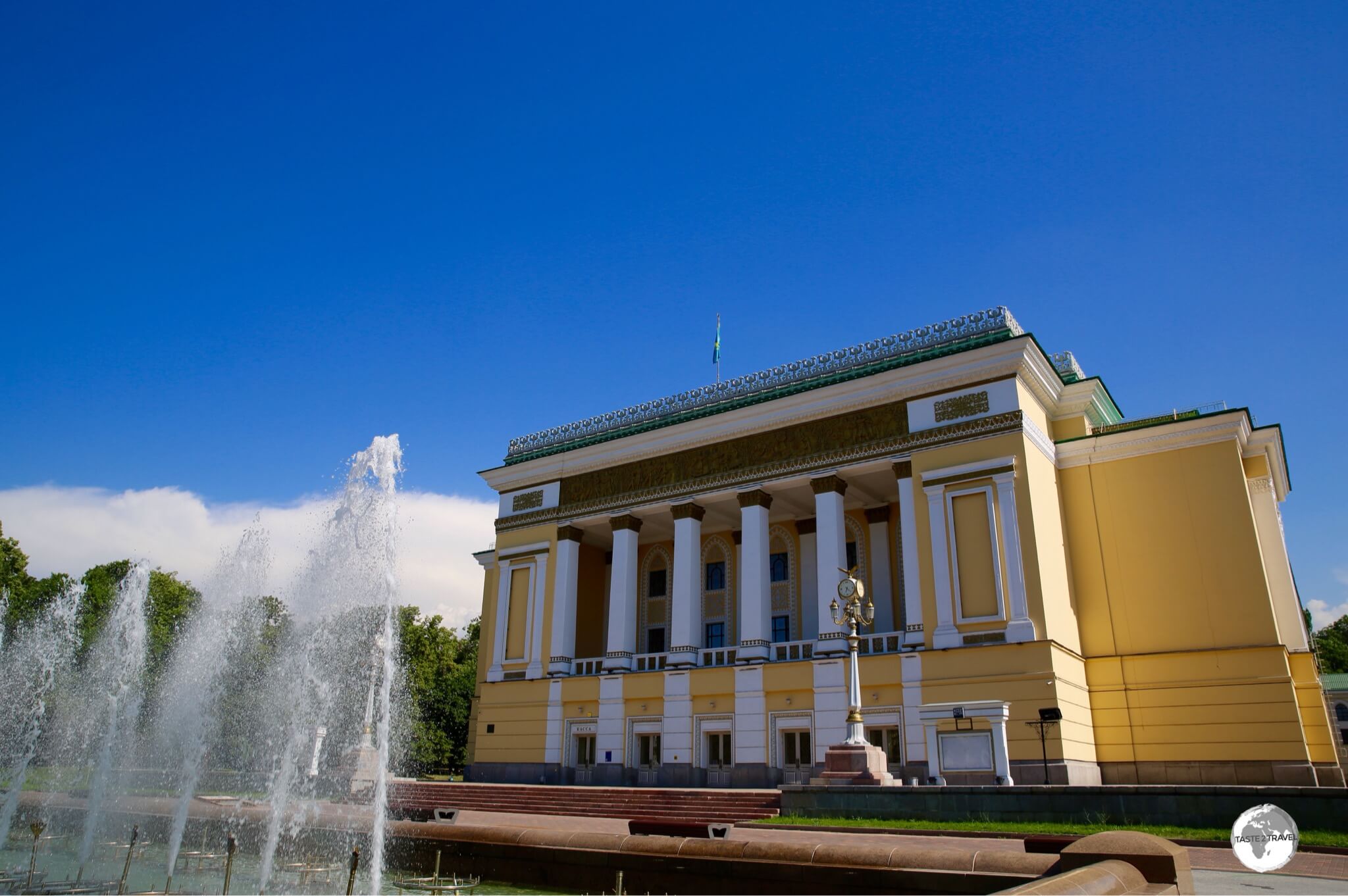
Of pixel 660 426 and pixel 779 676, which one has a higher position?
pixel 660 426

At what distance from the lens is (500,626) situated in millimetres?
31062

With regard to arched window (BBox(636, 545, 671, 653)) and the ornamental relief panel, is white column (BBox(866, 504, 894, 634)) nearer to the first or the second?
the ornamental relief panel

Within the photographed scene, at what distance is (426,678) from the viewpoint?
52.6 m

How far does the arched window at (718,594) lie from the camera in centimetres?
2972

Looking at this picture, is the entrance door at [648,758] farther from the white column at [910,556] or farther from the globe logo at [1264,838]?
the globe logo at [1264,838]

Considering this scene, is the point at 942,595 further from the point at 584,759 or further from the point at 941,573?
the point at 584,759

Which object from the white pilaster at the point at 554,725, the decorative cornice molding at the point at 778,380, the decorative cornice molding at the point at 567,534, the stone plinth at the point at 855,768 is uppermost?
the decorative cornice molding at the point at 778,380

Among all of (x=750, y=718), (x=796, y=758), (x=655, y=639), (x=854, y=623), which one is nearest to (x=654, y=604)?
(x=655, y=639)

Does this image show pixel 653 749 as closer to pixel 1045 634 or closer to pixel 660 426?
pixel 660 426

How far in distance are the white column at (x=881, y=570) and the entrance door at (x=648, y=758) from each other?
771cm

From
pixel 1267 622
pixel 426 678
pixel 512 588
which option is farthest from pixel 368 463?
pixel 426 678

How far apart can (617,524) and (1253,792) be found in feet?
64.7

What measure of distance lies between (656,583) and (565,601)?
4.07 meters

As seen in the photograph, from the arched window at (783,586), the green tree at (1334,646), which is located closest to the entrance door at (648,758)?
the arched window at (783,586)
